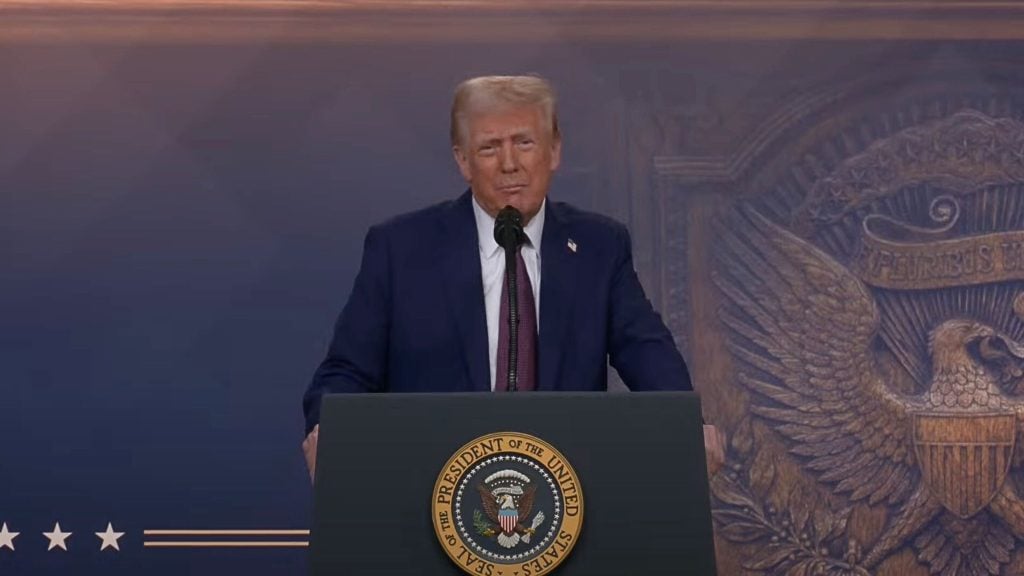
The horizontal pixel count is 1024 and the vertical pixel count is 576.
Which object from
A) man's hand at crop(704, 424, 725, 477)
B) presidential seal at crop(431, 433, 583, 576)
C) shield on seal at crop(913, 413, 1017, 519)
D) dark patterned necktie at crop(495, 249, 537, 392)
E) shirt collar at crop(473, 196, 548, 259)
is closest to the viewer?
presidential seal at crop(431, 433, 583, 576)

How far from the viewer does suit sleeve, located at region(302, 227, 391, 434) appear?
2.38 metres

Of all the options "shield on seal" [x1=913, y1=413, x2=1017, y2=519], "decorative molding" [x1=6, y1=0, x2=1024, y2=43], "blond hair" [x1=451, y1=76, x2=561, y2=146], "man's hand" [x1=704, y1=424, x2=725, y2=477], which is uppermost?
"decorative molding" [x1=6, y1=0, x2=1024, y2=43]

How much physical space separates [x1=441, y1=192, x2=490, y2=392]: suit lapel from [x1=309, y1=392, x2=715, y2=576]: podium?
0.55 metres

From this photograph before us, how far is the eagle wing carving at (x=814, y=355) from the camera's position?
3.96 meters

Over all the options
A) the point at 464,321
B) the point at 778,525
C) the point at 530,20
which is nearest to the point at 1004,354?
the point at 778,525

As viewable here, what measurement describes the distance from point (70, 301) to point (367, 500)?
2.49 meters

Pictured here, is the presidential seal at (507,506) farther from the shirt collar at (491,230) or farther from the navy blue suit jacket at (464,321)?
the shirt collar at (491,230)

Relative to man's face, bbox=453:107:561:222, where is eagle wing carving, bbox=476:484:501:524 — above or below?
below

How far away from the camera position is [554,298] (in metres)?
2.38

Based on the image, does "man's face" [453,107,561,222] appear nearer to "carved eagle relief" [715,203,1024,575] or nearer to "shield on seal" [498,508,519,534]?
"shield on seal" [498,508,519,534]

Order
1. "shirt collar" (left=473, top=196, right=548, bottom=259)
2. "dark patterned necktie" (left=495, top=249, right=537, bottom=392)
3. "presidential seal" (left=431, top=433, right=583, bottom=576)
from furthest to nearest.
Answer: "shirt collar" (left=473, top=196, right=548, bottom=259) < "dark patterned necktie" (left=495, top=249, right=537, bottom=392) < "presidential seal" (left=431, top=433, right=583, bottom=576)

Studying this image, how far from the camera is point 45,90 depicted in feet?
13.3

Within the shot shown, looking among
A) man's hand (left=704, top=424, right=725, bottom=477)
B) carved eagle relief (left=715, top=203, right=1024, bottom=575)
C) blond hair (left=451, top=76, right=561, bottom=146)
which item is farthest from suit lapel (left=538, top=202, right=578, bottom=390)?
carved eagle relief (left=715, top=203, right=1024, bottom=575)

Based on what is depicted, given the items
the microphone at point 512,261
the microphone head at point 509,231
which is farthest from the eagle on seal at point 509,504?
the microphone head at point 509,231
